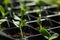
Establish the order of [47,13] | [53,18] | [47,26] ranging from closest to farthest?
[47,26], [53,18], [47,13]

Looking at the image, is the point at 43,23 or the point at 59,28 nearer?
the point at 59,28

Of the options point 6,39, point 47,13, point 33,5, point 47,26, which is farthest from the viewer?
point 33,5

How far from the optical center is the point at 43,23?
1100 mm

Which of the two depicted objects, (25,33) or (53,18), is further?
(53,18)

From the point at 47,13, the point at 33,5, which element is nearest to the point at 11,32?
the point at 47,13

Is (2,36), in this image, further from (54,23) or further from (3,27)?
(54,23)

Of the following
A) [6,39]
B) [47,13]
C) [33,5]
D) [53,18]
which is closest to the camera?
[6,39]

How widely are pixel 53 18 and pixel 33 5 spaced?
1.86ft

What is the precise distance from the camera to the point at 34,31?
0.98m

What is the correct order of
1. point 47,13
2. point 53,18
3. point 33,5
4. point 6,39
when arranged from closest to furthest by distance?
point 6,39 → point 53,18 → point 47,13 → point 33,5

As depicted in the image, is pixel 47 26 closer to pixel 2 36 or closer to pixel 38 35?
pixel 38 35

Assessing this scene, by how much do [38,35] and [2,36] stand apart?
7.9 inches

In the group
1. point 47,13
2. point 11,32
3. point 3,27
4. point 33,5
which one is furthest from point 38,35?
point 33,5

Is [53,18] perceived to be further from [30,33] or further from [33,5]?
[33,5]
